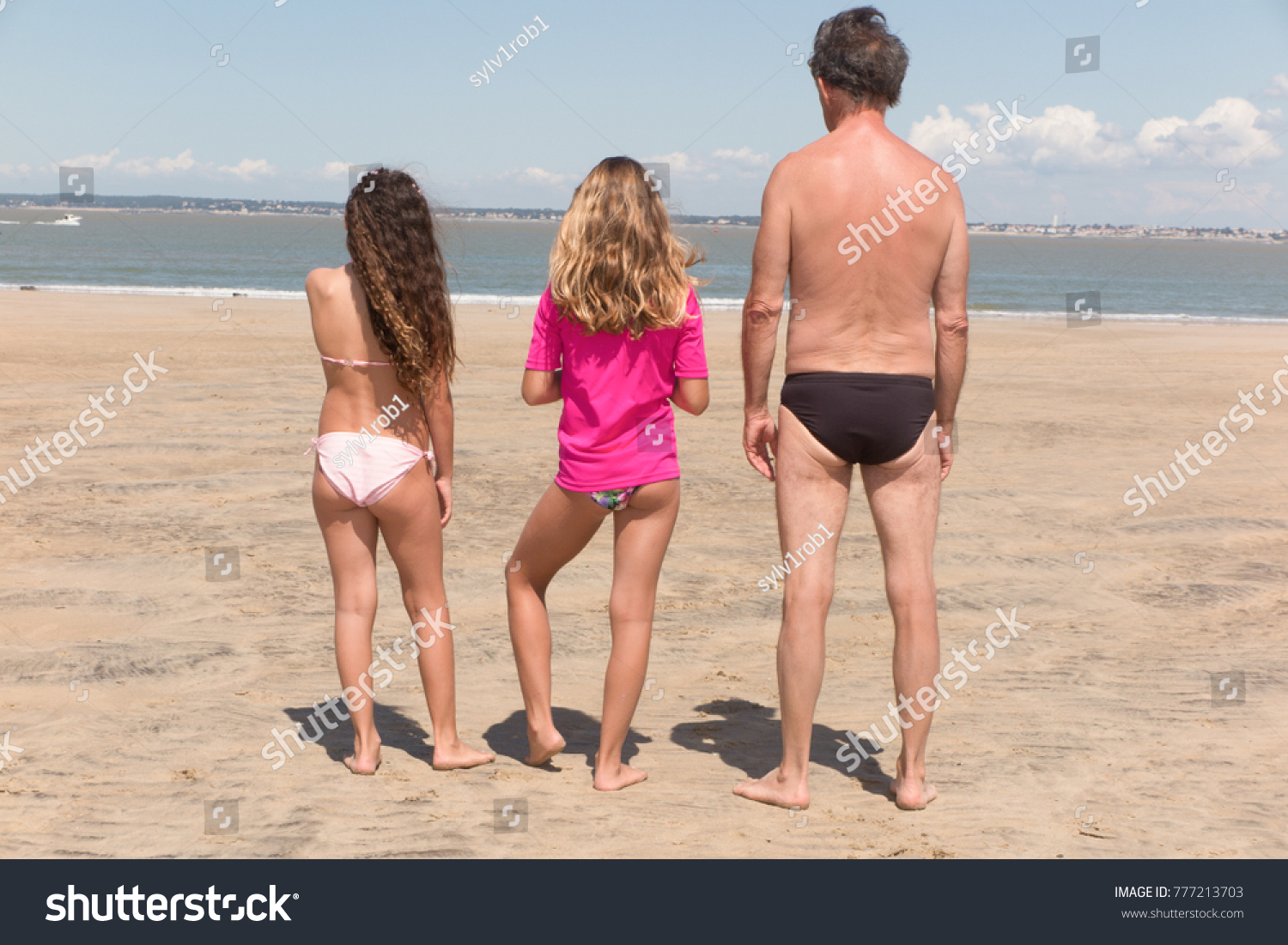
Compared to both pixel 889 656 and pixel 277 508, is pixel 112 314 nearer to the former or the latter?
pixel 277 508

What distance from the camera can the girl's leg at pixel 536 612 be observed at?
3.65 meters

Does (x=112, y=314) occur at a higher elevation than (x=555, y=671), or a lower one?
higher

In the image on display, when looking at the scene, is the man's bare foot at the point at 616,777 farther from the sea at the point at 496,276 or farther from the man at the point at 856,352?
the sea at the point at 496,276

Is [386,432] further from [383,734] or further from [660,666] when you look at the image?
[660,666]

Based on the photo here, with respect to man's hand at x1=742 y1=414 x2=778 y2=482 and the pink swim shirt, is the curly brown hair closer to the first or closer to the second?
the pink swim shirt

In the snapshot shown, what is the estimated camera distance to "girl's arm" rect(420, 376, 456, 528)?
3.60 m

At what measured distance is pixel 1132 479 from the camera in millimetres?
8180

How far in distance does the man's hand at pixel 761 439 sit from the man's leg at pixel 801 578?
36mm

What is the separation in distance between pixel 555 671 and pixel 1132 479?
5.45 m

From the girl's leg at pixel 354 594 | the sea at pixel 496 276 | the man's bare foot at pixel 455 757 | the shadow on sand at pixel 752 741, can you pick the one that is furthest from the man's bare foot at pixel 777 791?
the sea at pixel 496 276

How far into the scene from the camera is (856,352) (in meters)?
3.35

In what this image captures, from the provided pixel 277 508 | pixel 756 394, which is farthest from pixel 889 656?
pixel 277 508

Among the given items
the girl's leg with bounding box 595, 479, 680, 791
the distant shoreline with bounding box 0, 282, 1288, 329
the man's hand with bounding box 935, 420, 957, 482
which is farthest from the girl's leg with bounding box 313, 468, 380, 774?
the distant shoreline with bounding box 0, 282, 1288, 329

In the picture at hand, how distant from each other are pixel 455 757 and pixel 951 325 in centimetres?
222
